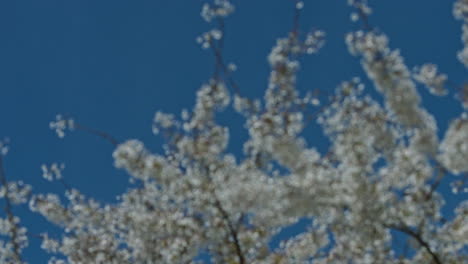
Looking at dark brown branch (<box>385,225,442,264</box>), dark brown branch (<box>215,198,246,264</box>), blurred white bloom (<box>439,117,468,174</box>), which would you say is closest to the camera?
blurred white bloom (<box>439,117,468,174</box>)

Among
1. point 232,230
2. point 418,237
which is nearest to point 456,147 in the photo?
point 418,237

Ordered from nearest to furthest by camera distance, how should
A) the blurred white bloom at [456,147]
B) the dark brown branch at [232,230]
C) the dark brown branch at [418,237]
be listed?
the blurred white bloom at [456,147] → the dark brown branch at [418,237] → the dark brown branch at [232,230]

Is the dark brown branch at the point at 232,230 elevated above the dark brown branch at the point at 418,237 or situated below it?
above

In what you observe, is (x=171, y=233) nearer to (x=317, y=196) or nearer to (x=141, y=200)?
(x=141, y=200)

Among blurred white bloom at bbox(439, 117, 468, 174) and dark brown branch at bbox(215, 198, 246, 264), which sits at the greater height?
dark brown branch at bbox(215, 198, 246, 264)

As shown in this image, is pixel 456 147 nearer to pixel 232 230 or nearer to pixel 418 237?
pixel 418 237

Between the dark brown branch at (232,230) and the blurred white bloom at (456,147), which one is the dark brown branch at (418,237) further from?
the dark brown branch at (232,230)

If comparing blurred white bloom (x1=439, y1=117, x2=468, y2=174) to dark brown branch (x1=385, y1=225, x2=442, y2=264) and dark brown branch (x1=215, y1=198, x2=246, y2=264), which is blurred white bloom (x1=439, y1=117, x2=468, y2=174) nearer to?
dark brown branch (x1=385, y1=225, x2=442, y2=264)

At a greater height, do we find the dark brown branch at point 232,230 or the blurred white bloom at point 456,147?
the dark brown branch at point 232,230

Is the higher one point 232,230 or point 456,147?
point 232,230

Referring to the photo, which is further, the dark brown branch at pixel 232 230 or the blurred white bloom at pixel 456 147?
the dark brown branch at pixel 232 230

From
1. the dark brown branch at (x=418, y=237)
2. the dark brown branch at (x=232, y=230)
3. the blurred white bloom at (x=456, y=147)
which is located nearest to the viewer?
the blurred white bloom at (x=456, y=147)

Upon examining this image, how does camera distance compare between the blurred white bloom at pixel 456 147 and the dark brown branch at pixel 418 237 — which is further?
the dark brown branch at pixel 418 237

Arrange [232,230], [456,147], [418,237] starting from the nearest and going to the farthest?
[456,147] < [418,237] < [232,230]
